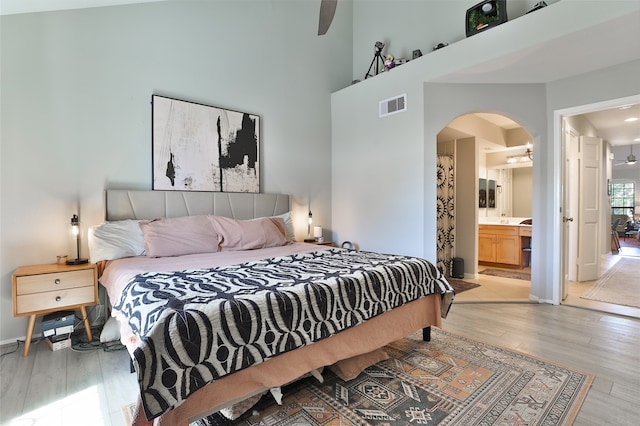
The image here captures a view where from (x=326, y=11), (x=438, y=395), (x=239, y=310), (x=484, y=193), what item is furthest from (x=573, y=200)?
(x=239, y=310)

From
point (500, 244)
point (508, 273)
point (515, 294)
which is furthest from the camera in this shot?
point (500, 244)

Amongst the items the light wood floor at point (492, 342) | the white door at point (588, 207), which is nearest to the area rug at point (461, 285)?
the light wood floor at point (492, 342)

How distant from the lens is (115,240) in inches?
109

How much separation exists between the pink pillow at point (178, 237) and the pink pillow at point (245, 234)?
0.30ft

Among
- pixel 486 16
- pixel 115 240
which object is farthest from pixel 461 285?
pixel 115 240

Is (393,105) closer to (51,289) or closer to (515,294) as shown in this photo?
(515,294)

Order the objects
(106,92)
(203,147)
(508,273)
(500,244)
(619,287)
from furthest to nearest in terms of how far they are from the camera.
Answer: (500,244) → (508,273) → (619,287) → (203,147) → (106,92)

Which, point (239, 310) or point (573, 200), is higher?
point (573, 200)

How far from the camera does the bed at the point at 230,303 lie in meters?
1.29

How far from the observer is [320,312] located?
1756mm

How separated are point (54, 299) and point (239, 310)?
196cm

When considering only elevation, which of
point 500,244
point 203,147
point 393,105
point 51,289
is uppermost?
point 393,105

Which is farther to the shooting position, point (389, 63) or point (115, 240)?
point (389, 63)

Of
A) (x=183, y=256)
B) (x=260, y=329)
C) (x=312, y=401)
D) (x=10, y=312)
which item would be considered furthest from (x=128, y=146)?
(x=312, y=401)
